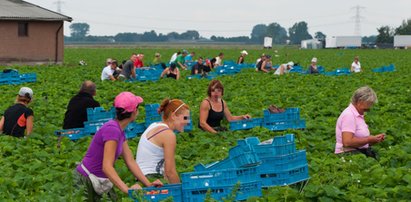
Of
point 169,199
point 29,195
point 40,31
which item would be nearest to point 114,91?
point 29,195

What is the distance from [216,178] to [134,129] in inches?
231

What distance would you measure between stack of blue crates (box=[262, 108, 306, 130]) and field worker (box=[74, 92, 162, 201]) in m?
6.16

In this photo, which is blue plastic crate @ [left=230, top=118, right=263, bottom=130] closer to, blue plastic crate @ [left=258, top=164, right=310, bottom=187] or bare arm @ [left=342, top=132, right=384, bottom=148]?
bare arm @ [left=342, top=132, right=384, bottom=148]

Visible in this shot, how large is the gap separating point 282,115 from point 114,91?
8753 mm

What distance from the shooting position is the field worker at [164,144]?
7070mm

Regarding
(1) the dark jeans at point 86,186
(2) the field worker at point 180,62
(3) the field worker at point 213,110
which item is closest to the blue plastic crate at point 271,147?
(1) the dark jeans at point 86,186

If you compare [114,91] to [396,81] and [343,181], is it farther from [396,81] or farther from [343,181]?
[343,181]

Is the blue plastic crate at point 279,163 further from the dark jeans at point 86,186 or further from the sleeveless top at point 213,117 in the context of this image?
the sleeveless top at point 213,117

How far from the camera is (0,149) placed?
33.1ft

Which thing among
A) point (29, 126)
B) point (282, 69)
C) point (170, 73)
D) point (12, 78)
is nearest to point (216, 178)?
point (29, 126)

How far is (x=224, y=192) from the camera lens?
263 inches

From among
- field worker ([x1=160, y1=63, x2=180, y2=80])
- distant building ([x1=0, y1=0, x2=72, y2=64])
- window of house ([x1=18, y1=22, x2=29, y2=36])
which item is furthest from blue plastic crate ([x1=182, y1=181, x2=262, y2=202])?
window of house ([x1=18, y1=22, x2=29, y2=36])

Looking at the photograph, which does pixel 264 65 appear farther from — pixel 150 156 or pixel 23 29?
pixel 150 156

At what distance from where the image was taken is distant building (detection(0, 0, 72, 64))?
3978 centimetres
